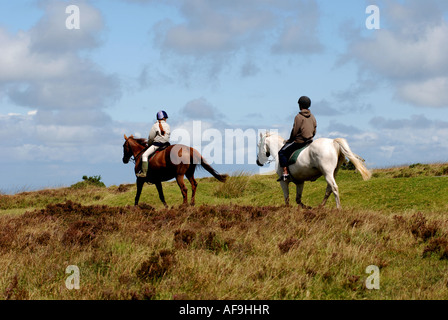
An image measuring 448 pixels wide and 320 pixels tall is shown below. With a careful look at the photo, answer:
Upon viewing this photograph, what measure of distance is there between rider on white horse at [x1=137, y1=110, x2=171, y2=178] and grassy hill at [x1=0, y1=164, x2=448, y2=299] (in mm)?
3610

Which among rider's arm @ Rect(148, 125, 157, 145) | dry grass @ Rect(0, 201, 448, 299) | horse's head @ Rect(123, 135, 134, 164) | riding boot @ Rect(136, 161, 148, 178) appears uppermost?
rider's arm @ Rect(148, 125, 157, 145)

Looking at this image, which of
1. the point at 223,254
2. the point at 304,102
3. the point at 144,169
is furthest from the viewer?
the point at 144,169

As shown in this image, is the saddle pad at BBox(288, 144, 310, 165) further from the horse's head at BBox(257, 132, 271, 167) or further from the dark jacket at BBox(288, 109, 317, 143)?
the horse's head at BBox(257, 132, 271, 167)

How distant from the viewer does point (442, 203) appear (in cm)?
1533

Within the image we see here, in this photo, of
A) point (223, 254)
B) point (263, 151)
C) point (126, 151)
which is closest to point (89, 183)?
point (126, 151)

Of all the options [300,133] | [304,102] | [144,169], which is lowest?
[144,169]

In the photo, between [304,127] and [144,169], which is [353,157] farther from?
[144,169]

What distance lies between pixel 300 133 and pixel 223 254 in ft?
23.1

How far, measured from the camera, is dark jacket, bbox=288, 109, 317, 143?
14.2 metres

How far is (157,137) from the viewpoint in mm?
16969

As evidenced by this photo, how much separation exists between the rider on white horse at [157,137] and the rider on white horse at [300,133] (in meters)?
4.58

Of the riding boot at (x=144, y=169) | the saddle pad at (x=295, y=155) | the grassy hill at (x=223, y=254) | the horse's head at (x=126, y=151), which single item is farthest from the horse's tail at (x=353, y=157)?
the horse's head at (x=126, y=151)

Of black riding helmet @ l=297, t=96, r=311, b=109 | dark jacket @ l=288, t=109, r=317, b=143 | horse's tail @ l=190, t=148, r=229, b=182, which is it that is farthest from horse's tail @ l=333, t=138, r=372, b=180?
horse's tail @ l=190, t=148, r=229, b=182
